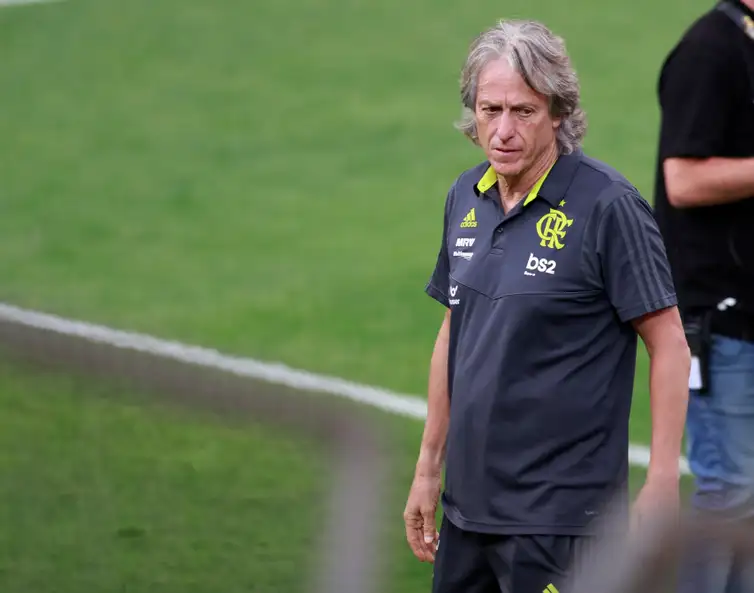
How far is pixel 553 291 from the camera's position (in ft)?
10.9

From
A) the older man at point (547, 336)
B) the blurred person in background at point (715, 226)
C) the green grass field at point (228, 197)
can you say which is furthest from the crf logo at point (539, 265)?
the blurred person in background at point (715, 226)

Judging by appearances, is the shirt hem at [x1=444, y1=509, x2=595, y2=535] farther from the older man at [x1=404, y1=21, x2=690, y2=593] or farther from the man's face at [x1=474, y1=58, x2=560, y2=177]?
the man's face at [x1=474, y1=58, x2=560, y2=177]

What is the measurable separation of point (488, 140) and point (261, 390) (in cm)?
189

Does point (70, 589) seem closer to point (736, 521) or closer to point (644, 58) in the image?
point (736, 521)

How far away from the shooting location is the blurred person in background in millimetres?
4094

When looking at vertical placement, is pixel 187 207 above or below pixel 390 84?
below

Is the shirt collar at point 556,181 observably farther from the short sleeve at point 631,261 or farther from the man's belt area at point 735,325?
the man's belt area at point 735,325

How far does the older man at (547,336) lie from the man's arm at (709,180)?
2.37 feet

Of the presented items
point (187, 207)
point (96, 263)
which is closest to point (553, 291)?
point (96, 263)

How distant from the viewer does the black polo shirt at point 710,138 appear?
13.4 ft

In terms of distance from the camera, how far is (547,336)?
3352 millimetres

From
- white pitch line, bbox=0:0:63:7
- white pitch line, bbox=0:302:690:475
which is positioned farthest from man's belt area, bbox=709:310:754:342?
white pitch line, bbox=0:0:63:7

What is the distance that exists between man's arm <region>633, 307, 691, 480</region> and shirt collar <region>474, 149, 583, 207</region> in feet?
1.06

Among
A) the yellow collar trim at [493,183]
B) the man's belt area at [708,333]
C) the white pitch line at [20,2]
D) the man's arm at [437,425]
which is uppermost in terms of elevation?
the white pitch line at [20,2]
